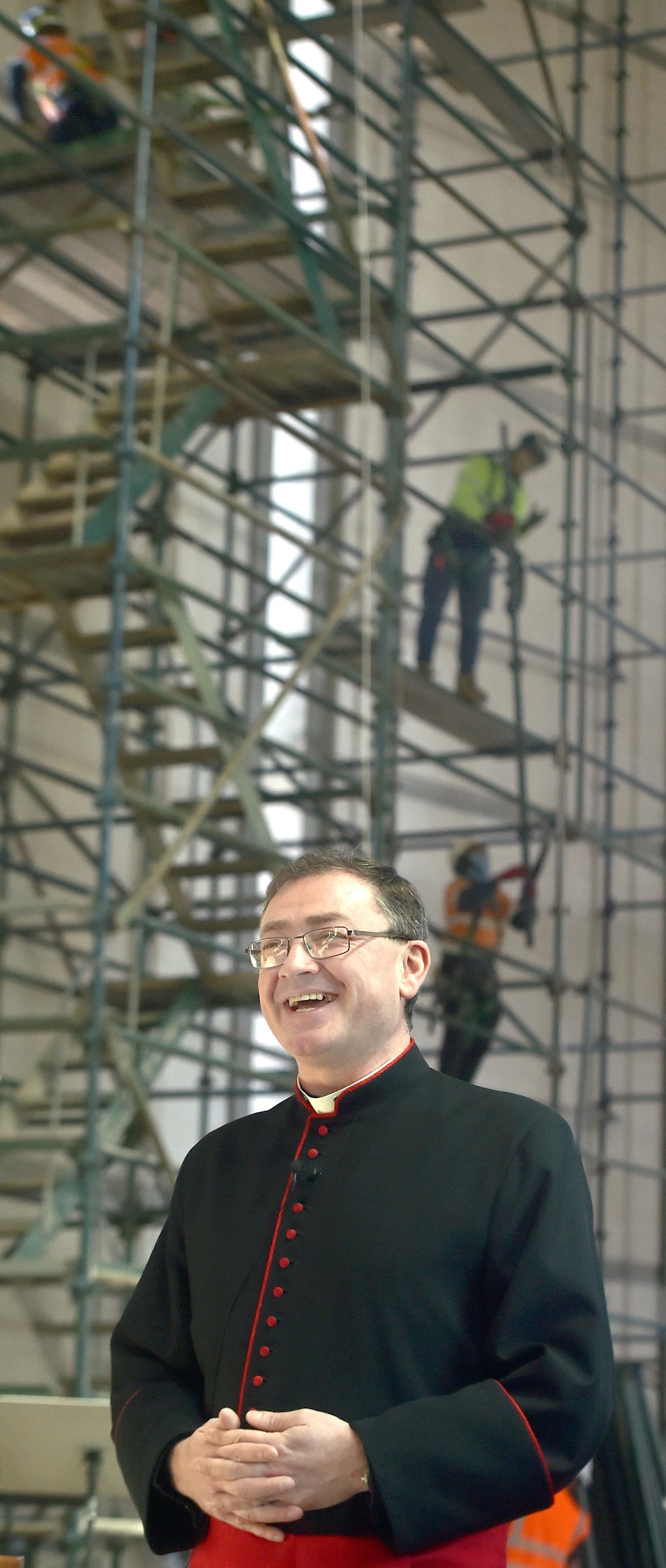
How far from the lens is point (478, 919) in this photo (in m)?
9.67

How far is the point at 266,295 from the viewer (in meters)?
9.07

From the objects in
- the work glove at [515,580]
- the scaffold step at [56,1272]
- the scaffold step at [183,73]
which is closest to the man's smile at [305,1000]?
the scaffold step at [56,1272]

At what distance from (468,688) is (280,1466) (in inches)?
320

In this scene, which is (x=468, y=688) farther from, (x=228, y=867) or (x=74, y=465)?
(x=74, y=465)

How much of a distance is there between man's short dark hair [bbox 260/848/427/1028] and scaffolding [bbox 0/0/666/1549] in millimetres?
3968

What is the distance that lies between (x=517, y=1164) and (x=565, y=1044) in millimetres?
10010

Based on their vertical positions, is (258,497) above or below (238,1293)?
above

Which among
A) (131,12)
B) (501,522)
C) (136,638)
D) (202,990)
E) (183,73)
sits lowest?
(202,990)

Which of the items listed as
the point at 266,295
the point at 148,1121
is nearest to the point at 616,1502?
the point at 148,1121

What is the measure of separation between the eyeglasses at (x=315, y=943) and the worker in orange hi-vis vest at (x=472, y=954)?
684 centimetres

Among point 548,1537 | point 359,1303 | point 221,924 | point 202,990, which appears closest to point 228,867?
point 221,924

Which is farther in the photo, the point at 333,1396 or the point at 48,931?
the point at 48,931

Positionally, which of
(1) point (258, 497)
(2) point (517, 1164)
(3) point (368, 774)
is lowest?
(2) point (517, 1164)

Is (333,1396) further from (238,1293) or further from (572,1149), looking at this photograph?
(572,1149)
